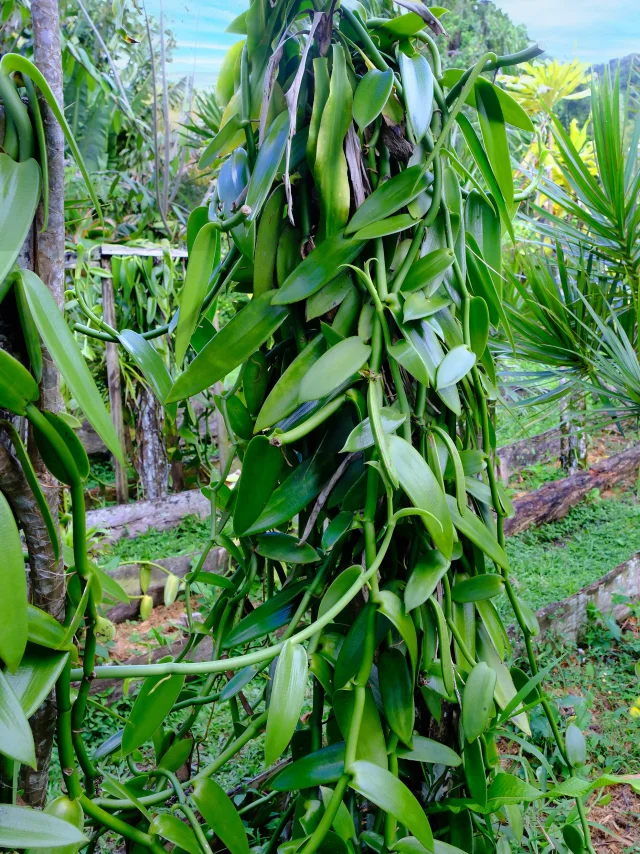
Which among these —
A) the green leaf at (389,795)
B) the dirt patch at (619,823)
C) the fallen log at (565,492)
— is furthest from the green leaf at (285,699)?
the fallen log at (565,492)

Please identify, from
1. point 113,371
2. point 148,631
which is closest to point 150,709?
point 148,631

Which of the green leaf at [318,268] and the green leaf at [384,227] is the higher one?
the green leaf at [384,227]

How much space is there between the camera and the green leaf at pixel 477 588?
0.37 m

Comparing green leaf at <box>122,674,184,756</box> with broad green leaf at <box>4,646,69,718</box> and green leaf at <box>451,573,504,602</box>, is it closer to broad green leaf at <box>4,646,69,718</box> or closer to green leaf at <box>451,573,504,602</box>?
broad green leaf at <box>4,646,69,718</box>

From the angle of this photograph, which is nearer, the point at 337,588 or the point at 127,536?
the point at 337,588

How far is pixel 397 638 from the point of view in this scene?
15.0 inches

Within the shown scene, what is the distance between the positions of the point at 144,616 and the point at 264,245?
1.33 metres

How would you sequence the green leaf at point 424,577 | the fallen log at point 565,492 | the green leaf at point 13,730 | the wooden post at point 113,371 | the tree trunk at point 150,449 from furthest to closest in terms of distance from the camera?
the tree trunk at point 150,449 < the wooden post at point 113,371 < the fallen log at point 565,492 < the green leaf at point 424,577 < the green leaf at point 13,730

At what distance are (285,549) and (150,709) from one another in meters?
0.11

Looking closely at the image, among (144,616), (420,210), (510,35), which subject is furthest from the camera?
(510,35)

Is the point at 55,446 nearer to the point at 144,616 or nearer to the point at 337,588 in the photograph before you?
the point at 337,588

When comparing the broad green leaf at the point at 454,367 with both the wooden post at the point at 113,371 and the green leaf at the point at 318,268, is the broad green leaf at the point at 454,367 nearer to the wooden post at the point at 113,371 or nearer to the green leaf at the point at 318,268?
the green leaf at the point at 318,268

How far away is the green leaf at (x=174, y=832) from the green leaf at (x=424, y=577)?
153mm

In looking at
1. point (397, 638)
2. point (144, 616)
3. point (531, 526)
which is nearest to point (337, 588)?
point (397, 638)
